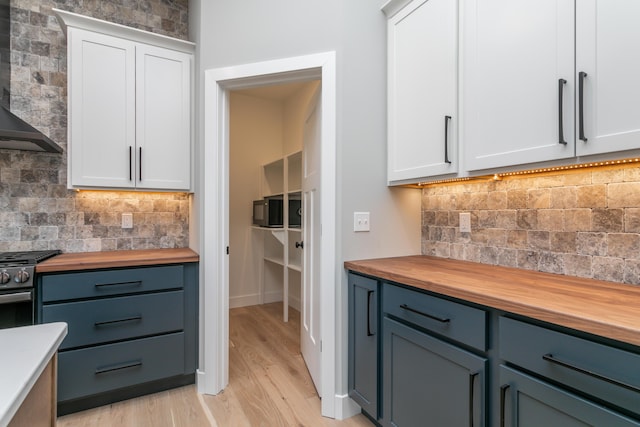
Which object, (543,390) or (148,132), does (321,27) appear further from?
(543,390)

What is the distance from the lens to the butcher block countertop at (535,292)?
0.86 m

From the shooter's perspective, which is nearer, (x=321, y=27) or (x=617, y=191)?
Answer: (x=617, y=191)

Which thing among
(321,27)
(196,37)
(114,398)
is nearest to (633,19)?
(321,27)

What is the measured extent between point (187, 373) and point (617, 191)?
2539 mm

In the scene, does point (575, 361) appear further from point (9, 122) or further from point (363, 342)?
point (9, 122)

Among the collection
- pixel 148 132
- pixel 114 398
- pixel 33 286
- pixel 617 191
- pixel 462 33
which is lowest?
pixel 114 398

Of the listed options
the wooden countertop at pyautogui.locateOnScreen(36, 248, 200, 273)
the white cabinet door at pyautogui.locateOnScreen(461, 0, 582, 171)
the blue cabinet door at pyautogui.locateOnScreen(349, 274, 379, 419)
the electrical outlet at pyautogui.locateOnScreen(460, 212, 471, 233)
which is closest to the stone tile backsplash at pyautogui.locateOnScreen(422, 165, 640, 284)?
the electrical outlet at pyautogui.locateOnScreen(460, 212, 471, 233)

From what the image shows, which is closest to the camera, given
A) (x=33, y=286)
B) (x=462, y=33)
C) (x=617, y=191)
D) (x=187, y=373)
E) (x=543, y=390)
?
(x=543, y=390)

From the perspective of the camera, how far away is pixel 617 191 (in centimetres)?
135

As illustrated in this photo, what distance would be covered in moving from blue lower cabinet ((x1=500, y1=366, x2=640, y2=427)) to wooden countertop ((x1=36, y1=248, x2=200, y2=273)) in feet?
6.04

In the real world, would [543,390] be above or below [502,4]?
below

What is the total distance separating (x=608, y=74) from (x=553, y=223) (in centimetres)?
68

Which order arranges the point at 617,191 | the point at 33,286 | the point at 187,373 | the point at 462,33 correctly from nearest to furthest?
1. the point at 617,191
2. the point at 462,33
3. the point at 33,286
4. the point at 187,373

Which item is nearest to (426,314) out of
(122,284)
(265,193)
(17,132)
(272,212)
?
(122,284)
